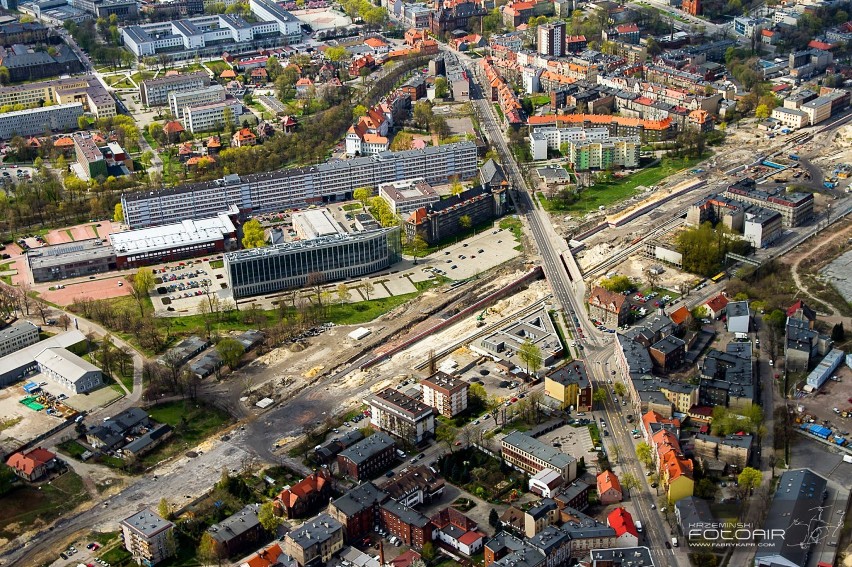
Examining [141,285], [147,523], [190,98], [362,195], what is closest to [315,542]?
[147,523]

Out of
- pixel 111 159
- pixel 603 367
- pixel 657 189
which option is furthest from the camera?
pixel 111 159

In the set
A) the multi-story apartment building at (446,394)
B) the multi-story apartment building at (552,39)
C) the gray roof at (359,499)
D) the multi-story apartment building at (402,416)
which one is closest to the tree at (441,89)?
the multi-story apartment building at (552,39)

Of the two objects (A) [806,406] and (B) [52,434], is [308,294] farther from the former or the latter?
(A) [806,406]

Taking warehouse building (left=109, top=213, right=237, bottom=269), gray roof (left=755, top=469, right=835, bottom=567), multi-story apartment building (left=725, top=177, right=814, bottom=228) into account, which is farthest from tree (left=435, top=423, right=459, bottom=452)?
multi-story apartment building (left=725, top=177, right=814, bottom=228)

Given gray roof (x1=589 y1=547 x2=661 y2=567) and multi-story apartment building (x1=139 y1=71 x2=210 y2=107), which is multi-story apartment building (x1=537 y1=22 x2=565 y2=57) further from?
gray roof (x1=589 y1=547 x2=661 y2=567)

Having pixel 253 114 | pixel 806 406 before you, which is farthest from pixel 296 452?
pixel 253 114

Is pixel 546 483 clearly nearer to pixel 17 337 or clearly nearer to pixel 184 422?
pixel 184 422
